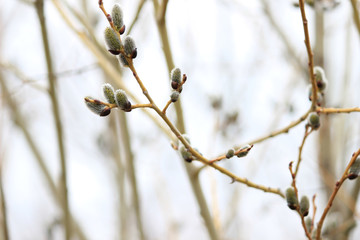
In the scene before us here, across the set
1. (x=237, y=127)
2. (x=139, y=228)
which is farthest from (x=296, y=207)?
(x=237, y=127)

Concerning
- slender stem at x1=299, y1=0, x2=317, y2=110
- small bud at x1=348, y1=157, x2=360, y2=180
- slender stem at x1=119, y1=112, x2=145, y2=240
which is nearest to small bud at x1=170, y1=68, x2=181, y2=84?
slender stem at x1=299, y1=0, x2=317, y2=110

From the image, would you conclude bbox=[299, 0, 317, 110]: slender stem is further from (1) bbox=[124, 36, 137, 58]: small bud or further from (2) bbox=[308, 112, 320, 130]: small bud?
(1) bbox=[124, 36, 137, 58]: small bud

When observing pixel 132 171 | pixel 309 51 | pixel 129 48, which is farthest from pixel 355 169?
pixel 132 171

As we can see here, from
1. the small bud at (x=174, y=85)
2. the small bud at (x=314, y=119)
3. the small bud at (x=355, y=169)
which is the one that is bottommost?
the small bud at (x=355, y=169)

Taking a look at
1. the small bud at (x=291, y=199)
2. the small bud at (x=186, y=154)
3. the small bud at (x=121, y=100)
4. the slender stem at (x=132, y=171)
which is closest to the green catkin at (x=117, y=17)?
the small bud at (x=121, y=100)

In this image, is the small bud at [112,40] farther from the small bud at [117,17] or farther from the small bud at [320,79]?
the small bud at [320,79]

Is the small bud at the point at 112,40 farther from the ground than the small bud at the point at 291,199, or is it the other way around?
the small bud at the point at 112,40

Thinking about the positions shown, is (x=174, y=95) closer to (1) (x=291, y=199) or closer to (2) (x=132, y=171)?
(1) (x=291, y=199)

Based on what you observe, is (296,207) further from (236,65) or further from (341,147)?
(236,65)
